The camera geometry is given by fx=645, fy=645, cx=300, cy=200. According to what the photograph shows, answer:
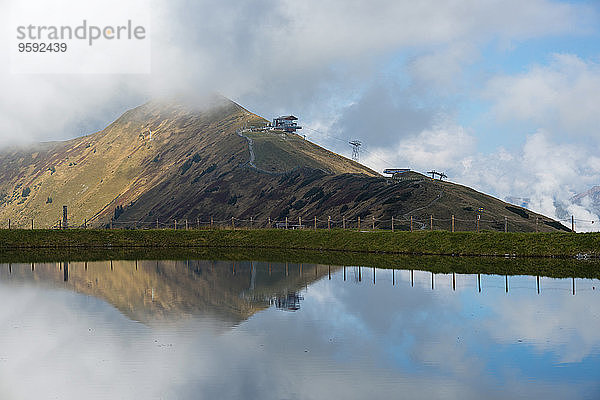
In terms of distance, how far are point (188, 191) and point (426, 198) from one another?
104 meters

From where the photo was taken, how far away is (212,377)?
1636 cm

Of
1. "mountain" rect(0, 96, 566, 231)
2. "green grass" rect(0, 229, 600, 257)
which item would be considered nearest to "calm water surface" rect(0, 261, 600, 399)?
"green grass" rect(0, 229, 600, 257)

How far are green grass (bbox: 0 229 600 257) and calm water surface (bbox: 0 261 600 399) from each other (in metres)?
16.6

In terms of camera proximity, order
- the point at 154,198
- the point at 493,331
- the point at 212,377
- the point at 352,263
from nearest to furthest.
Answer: the point at 212,377 < the point at 493,331 < the point at 352,263 < the point at 154,198

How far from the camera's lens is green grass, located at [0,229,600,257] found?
5278cm

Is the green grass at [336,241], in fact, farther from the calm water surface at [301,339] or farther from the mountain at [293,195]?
the calm water surface at [301,339]

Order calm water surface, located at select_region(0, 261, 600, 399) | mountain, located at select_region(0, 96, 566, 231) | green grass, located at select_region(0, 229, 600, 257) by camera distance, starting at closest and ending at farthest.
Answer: calm water surface, located at select_region(0, 261, 600, 399), green grass, located at select_region(0, 229, 600, 257), mountain, located at select_region(0, 96, 566, 231)

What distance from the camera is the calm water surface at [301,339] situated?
1576 cm

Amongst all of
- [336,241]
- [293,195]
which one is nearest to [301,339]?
[336,241]

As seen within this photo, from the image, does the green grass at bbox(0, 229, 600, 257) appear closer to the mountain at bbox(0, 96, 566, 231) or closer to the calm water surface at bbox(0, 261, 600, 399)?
the mountain at bbox(0, 96, 566, 231)

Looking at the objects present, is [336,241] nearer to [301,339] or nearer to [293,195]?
[301,339]

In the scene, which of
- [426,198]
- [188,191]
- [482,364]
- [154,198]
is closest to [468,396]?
[482,364]

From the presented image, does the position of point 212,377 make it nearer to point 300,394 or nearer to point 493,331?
point 300,394

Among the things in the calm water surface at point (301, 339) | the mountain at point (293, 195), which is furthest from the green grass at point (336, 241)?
the calm water surface at point (301, 339)
